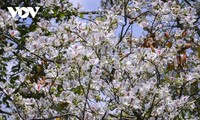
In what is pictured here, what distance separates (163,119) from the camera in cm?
313

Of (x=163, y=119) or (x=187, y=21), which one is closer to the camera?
(x=163, y=119)

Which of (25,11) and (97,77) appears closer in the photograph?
(97,77)

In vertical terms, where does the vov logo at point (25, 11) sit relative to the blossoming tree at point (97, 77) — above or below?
above

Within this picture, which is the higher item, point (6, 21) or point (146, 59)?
point (6, 21)

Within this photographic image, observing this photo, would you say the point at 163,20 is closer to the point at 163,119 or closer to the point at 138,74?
the point at 138,74

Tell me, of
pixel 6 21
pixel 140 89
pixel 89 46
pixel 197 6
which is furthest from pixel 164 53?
pixel 197 6

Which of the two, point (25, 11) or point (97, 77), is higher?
point (25, 11)

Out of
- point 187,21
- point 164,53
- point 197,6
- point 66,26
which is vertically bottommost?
point 164,53

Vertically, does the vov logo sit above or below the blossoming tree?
above

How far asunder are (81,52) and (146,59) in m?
0.57

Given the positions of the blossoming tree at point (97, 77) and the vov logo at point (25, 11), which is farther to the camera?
the vov logo at point (25, 11)

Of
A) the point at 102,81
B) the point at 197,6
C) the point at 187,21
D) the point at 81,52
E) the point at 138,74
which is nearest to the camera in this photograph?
the point at 81,52

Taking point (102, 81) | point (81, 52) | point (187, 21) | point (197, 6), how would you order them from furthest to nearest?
1. point (197, 6)
2. point (187, 21)
3. point (102, 81)
4. point (81, 52)

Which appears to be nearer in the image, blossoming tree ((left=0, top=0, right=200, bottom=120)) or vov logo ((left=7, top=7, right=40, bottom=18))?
blossoming tree ((left=0, top=0, right=200, bottom=120))
